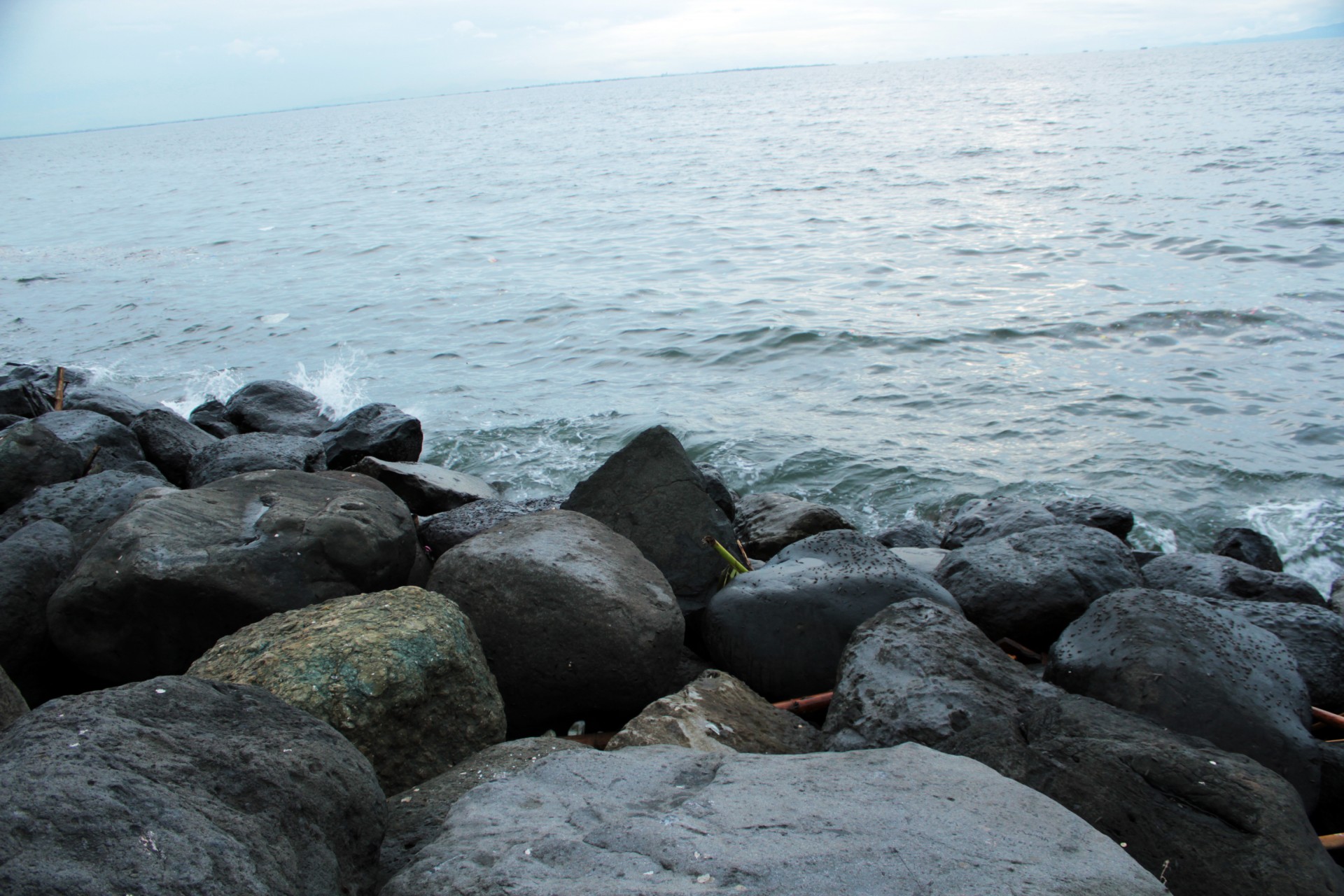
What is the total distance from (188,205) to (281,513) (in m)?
31.7

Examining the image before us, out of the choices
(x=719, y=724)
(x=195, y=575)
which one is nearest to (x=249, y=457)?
(x=195, y=575)

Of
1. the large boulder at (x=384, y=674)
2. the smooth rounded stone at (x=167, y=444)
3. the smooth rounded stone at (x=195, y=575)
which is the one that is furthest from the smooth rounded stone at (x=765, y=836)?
the smooth rounded stone at (x=167, y=444)

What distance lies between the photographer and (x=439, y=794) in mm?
2447

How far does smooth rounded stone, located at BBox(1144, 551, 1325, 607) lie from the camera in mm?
4934

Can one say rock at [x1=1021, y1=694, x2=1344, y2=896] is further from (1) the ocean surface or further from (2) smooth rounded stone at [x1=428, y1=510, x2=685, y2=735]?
(1) the ocean surface

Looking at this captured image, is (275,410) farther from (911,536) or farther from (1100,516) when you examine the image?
(1100,516)

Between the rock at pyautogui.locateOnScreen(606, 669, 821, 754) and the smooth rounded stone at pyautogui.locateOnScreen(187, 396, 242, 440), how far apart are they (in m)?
7.06

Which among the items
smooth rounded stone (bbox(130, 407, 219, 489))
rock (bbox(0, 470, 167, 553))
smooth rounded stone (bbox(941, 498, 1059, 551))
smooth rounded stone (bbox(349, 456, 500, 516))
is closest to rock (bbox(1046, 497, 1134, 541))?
smooth rounded stone (bbox(941, 498, 1059, 551))

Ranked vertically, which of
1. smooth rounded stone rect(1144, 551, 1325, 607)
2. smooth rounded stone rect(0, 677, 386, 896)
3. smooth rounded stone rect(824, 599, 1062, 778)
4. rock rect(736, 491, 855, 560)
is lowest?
smooth rounded stone rect(1144, 551, 1325, 607)

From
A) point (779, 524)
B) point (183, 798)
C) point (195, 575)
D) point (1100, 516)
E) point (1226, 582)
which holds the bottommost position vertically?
point (1100, 516)

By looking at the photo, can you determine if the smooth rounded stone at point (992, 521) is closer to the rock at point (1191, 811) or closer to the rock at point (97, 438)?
the rock at point (1191, 811)

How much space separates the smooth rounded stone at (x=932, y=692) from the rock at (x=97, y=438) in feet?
18.3

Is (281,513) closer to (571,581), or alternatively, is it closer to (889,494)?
(571,581)

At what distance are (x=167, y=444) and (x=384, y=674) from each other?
5462 millimetres
